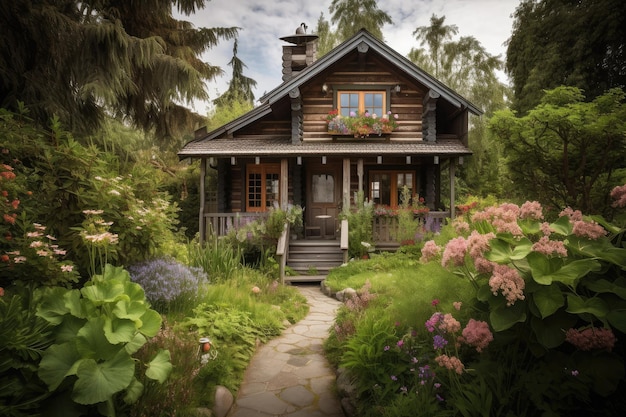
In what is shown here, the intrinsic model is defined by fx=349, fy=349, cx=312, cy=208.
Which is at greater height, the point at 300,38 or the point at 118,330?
the point at 300,38

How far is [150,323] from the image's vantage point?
2.92 meters

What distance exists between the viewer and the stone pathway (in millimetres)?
3330

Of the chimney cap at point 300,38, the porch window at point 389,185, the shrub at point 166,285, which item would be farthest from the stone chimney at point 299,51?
the shrub at point 166,285

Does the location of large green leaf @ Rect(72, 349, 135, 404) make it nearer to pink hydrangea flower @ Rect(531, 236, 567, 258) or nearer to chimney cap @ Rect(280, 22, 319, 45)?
pink hydrangea flower @ Rect(531, 236, 567, 258)

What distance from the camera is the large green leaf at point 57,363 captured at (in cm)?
227

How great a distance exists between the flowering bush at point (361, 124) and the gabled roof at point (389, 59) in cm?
151

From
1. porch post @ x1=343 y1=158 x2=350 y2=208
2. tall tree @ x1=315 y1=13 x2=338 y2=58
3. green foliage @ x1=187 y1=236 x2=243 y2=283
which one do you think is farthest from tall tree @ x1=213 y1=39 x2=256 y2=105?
green foliage @ x1=187 y1=236 x2=243 y2=283

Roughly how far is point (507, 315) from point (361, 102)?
36.9 ft

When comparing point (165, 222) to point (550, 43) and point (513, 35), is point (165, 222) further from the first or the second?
point (513, 35)

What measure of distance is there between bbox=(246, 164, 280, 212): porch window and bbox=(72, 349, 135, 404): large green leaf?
10570 millimetres

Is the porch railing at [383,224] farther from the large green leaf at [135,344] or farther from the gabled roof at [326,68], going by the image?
the large green leaf at [135,344]

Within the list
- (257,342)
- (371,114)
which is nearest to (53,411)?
(257,342)

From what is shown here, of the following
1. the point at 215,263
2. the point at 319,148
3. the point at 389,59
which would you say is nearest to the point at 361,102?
the point at 389,59

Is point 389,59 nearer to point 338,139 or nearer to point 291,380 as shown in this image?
point 338,139
